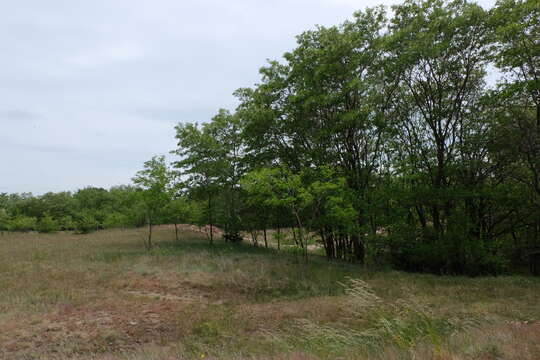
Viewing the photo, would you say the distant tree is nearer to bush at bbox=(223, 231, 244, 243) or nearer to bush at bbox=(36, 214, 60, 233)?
bush at bbox=(223, 231, 244, 243)

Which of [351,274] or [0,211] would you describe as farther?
[0,211]

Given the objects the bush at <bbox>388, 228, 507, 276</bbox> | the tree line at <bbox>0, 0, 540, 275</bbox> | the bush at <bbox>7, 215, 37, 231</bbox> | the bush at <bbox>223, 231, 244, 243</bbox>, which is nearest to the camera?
the tree line at <bbox>0, 0, 540, 275</bbox>

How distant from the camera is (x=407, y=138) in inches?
800

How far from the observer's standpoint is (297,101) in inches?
711

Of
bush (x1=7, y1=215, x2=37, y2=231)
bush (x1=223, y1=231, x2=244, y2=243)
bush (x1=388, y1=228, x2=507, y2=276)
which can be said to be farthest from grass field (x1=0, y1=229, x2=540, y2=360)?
bush (x1=7, y1=215, x2=37, y2=231)

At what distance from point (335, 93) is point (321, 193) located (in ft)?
20.0

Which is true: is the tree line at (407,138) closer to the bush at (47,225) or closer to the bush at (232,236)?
the bush at (232,236)

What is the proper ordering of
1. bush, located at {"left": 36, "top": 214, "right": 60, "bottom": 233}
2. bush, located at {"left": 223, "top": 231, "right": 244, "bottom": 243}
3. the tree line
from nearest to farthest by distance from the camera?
the tree line
bush, located at {"left": 223, "top": 231, "right": 244, "bottom": 243}
bush, located at {"left": 36, "top": 214, "right": 60, "bottom": 233}

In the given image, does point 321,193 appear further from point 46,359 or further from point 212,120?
point 212,120

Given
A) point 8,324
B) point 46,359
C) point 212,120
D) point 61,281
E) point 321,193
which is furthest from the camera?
point 212,120

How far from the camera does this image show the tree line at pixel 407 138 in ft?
47.7

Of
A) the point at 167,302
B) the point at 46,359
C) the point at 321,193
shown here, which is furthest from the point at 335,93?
the point at 46,359

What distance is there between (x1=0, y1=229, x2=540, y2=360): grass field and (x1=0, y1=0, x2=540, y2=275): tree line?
10.4 ft

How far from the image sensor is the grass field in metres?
4.77
